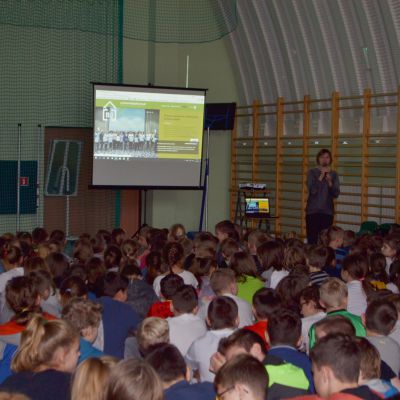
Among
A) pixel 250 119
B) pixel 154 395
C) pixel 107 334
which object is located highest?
pixel 250 119

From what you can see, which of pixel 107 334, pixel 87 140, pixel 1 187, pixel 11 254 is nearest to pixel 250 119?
pixel 87 140

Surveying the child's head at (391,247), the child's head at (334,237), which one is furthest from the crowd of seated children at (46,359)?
the child's head at (334,237)

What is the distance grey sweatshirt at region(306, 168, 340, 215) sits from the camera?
1039cm

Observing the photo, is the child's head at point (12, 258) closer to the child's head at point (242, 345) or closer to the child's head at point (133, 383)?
the child's head at point (242, 345)

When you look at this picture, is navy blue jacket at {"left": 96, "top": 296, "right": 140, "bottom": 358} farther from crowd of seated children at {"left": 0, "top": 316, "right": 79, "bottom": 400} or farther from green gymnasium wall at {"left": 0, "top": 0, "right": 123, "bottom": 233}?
green gymnasium wall at {"left": 0, "top": 0, "right": 123, "bottom": 233}

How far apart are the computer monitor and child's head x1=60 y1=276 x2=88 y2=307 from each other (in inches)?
320

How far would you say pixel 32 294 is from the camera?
4957 mm

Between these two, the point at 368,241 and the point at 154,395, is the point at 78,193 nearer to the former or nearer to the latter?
Answer: the point at 368,241

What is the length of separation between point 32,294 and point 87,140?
963 cm

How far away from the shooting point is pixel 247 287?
6.38 m

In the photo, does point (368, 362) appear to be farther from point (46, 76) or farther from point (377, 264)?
point (46, 76)

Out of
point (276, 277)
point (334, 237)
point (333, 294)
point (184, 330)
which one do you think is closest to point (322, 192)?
point (334, 237)

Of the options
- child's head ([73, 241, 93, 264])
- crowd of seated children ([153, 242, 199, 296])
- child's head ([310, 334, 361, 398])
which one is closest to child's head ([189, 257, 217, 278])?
crowd of seated children ([153, 242, 199, 296])

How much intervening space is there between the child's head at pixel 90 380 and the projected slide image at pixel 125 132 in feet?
32.9
